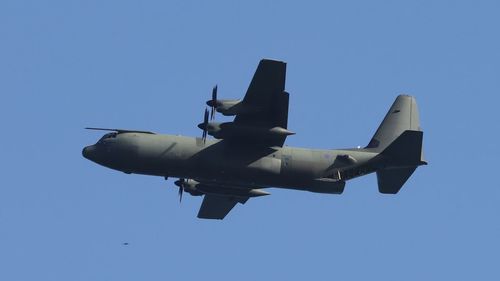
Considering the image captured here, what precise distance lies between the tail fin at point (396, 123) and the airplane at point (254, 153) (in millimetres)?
1858

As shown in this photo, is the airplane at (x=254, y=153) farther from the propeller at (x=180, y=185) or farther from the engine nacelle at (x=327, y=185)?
the propeller at (x=180, y=185)

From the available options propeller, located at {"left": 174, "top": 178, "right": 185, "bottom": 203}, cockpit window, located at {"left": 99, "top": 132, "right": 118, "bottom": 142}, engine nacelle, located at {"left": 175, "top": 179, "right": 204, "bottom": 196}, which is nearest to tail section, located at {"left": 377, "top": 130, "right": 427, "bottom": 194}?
engine nacelle, located at {"left": 175, "top": 179, "right": 204, "bottom": 196}

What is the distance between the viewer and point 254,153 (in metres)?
51.4

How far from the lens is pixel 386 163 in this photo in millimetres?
52438

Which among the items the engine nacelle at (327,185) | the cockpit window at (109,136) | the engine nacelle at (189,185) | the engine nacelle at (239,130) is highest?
the engine nacelle at (239,130)

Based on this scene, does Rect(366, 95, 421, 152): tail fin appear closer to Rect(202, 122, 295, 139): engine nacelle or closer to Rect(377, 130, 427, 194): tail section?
Rect(377, 130, 427, 194): tail section

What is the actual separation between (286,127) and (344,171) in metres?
3.86

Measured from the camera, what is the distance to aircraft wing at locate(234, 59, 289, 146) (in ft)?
161

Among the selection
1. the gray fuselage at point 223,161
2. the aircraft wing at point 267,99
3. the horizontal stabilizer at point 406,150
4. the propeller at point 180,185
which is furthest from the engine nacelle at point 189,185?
the horizontal stabilizer at point 406,150

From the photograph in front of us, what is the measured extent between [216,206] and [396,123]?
10.6 meters

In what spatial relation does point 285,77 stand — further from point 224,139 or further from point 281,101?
point 224,139

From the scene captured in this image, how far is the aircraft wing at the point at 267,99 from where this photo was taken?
49031 mm

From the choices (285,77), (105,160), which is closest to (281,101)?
(285,77)

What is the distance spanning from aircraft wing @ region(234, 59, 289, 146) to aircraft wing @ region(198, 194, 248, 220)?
24.2 feet
